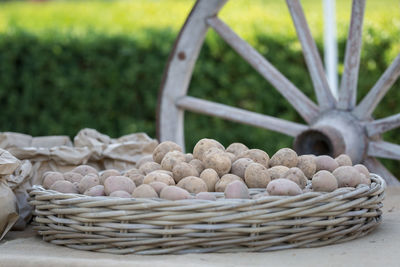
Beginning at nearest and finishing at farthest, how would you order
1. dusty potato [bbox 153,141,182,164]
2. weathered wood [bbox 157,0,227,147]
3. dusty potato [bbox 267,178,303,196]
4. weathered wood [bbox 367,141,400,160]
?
dusty potato [bbox 267,178,303,196], dusty potato [bbox 153,141,182,164], weathered wood [bbox 367,141,400,160], weathered wood [bbox 157,0,227,147]

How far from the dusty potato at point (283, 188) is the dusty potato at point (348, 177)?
15cm

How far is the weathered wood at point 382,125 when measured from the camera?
2205 millimetres

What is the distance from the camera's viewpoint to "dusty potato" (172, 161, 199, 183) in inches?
64.2

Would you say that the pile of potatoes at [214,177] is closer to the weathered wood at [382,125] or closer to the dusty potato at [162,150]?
the dusty potato at [162,150]

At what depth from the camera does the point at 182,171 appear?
5.35 ft

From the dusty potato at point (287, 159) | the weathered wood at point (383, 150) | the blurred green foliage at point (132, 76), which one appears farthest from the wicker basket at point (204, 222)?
the blurred green foliage at point (132, 76)

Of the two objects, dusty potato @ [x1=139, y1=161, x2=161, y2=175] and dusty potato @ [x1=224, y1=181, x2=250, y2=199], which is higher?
dusty potato @ [x1=139, y1=161, x2=161, y2=175]

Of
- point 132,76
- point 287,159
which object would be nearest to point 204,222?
point 287,159

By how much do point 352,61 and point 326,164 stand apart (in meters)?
0.71

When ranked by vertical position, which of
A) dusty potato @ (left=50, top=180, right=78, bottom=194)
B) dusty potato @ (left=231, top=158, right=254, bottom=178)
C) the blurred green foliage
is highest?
the blurred green foliage

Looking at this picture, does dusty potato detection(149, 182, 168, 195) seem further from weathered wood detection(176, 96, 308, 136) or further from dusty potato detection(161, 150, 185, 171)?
weathered wood detection(176, 96, 308, 136)

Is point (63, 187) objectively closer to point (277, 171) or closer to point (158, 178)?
point (158, 178)

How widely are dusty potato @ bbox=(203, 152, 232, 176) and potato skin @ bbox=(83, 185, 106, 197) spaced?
30 cm

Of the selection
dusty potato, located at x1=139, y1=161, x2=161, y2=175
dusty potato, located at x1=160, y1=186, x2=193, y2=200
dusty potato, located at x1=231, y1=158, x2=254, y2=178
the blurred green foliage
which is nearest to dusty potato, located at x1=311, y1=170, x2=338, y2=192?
dusty potato, located at x1=231, y1=158, x2=254, y2=178
